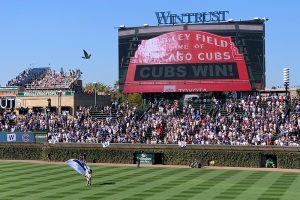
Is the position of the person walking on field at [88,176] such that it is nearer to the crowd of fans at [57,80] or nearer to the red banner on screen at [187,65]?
the red banner on screen at [187,65]

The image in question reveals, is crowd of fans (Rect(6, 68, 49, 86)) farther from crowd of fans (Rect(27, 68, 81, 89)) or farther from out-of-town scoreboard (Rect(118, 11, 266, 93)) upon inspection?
out-of-town scoreboard (Rect(118, 11, 266, 93))

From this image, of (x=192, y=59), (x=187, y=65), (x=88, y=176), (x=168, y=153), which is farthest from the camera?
(x=187, y=65)

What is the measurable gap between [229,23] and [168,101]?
1269cm

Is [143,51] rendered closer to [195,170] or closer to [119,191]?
[195,170]

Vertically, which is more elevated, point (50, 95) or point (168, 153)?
point (50, 95)

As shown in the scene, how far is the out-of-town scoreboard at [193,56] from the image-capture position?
70812 mm

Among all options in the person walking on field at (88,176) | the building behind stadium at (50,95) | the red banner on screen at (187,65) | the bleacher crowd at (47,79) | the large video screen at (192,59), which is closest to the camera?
Result: the person walking on field at (88,176)

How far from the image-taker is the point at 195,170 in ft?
186

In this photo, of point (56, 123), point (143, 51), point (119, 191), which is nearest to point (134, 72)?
point (143, 51)

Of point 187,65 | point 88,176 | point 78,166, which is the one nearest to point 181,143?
point 187,65

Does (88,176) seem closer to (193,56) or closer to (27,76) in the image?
(193,56)

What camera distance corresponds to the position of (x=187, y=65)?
7312cm

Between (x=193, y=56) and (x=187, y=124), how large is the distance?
10456mm

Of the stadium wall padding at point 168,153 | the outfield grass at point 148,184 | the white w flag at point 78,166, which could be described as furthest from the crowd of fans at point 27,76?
the white w flag at point 78,166
